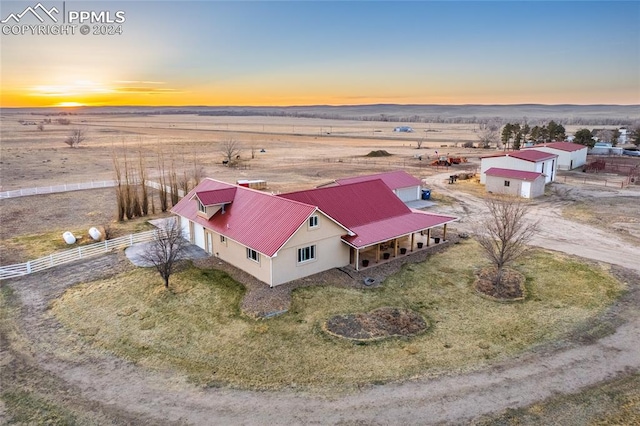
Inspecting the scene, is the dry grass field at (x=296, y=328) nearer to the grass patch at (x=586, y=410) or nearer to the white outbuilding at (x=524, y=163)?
the grass patch at (x=586, y=410)

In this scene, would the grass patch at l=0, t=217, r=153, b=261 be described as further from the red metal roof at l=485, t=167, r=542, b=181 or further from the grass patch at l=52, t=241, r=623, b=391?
the red metal roof at l=485, t=167, r=542, b=181

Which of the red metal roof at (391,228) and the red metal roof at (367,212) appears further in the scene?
the red metal roof at (367,212)

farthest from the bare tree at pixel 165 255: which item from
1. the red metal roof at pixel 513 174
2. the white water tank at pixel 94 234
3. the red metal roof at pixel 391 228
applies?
Result: the red metal roof at pixel 513 174

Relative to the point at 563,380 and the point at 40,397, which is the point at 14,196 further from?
the point at 563,380

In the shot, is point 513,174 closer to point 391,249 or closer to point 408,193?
point 408,193

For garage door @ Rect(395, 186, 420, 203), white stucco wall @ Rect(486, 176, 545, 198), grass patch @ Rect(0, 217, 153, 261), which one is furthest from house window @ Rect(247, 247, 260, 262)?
white stucco wall @ Rect(486, 176, 545, 198)
